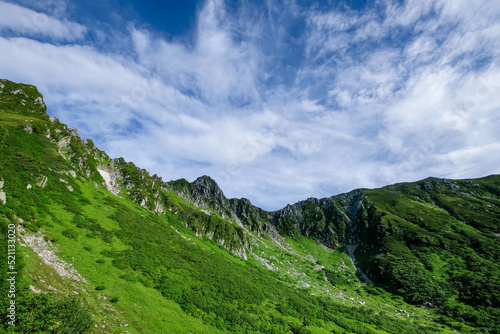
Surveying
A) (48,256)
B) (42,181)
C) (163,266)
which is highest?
(42,181)

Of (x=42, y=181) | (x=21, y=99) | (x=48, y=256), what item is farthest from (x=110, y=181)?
(x=48, y=256)

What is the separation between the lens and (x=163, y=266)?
42.3m

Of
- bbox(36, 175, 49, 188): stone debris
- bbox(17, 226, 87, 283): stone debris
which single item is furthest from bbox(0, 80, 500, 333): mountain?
bbox(36, 175, 49, 188): stone debris

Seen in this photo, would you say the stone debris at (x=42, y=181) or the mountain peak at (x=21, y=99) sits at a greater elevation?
the mountain peak at (x=21, y=99)

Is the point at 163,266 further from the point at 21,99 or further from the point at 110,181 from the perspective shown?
the point at 21,99

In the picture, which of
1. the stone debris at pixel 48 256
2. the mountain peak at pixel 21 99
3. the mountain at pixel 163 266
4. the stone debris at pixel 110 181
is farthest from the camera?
the stone debris at pixel 110 181

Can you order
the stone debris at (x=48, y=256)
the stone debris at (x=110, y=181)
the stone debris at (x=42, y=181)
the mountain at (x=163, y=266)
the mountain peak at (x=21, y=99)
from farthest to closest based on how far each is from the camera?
the stone debris at (x=110, y=181) < the mountain peak at (x=21, y=99) < the stone debris at (x=42, y=181) < the stone debris at (x=48, y=256) < the mountain at (x=163, y=266)

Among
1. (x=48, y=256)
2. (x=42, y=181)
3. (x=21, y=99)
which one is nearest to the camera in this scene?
(x=48, y=256)

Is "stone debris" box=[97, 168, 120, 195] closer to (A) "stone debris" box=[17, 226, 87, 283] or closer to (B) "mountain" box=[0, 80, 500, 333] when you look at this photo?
(B) "mountain" box=[0, 80, 500, 333]

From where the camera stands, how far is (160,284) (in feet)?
115

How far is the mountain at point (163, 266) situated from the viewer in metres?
23.1

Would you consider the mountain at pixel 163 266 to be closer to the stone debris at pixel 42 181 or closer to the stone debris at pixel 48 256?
the stone debris at pixel 48 256

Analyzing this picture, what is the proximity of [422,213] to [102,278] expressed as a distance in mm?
209278

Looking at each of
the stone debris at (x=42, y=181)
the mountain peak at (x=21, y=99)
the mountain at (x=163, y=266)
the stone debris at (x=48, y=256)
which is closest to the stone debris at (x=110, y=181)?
the mountain at (x=163, y=266)
